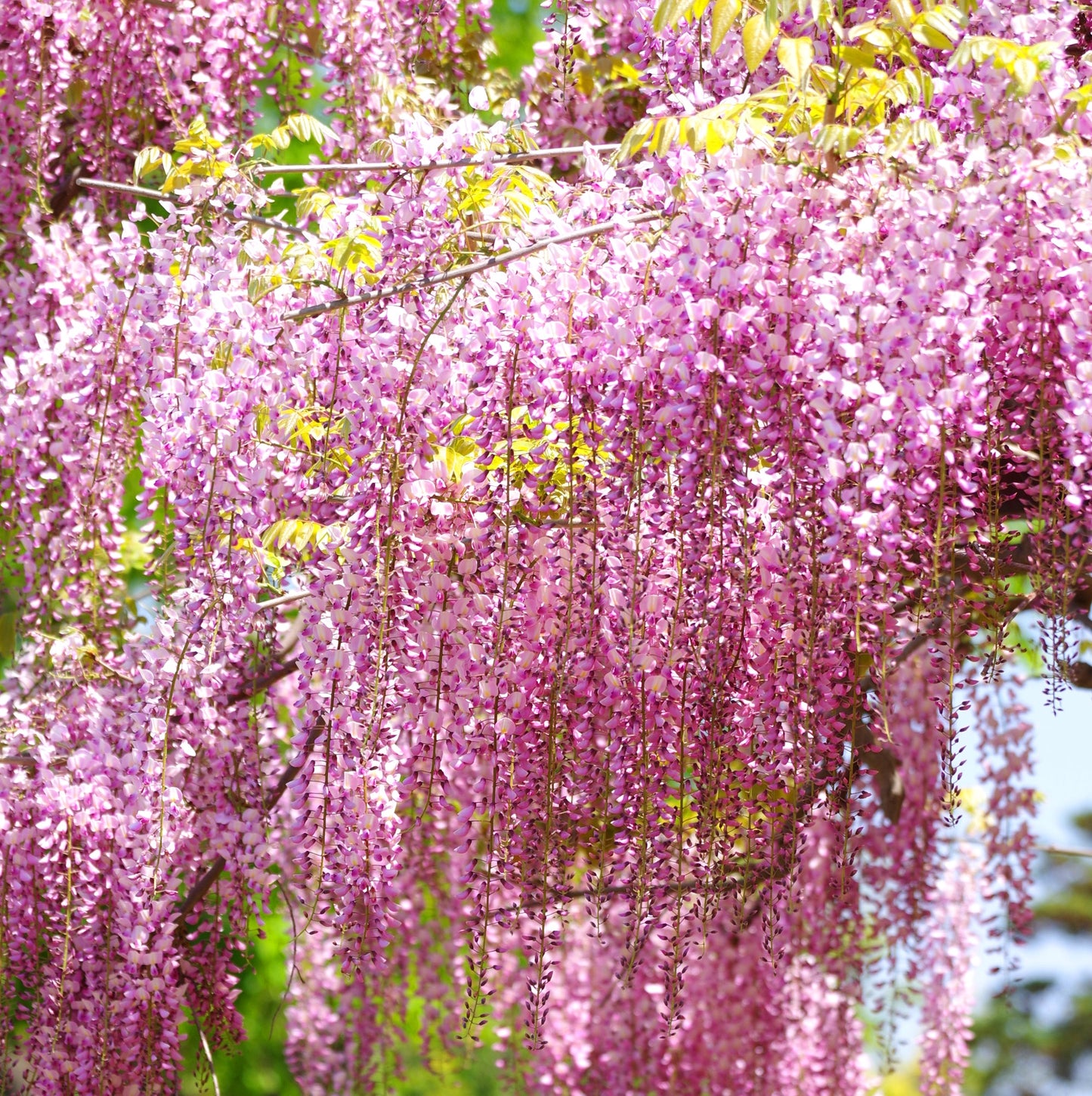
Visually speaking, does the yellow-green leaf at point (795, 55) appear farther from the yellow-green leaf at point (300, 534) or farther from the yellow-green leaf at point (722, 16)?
the yellow-green leaf at point (300, 534)

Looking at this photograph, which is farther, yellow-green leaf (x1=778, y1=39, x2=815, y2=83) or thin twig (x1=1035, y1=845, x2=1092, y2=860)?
thin twig (x1=1035, y1=845, x2=1092, y2=860)

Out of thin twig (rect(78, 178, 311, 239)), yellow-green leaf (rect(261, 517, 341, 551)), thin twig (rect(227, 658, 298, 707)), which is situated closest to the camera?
yellow-green leaf (rect(261, 517, 341, 551))

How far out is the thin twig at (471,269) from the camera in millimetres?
2766

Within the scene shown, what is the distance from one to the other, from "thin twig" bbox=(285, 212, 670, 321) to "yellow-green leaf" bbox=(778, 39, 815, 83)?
35 centimetres

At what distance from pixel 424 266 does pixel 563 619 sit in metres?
0.85

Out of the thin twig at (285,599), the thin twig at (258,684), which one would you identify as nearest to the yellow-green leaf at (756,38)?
the thin twig at (285,599)

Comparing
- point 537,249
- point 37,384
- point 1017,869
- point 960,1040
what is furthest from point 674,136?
point 960,1040

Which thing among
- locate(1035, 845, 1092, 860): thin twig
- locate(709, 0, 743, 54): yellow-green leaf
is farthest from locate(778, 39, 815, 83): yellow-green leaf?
locate(1035, 845, 1092, 860): thin twig

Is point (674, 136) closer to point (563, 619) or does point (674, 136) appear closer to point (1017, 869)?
point (563, 619)

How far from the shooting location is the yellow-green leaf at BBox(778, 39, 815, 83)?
255 cm

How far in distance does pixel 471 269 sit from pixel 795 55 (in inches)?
28.4

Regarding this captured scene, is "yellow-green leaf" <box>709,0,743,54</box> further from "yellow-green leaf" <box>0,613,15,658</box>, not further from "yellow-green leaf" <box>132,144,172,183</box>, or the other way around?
"yellow-green leaf" <box>0,613,15,658</box>

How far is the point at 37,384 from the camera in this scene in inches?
164

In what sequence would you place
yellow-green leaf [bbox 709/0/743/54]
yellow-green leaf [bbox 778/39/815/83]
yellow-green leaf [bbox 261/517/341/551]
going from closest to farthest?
1. yellow-green leaf [bbox 778/39/815/83]
2. yellow-green leaf [bbox 709/0/743/54]
3. yellow-green leaf [bbox 261/517/341/551]
